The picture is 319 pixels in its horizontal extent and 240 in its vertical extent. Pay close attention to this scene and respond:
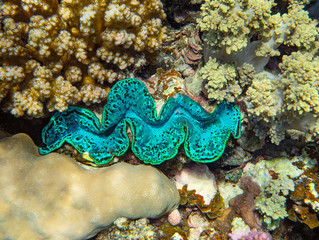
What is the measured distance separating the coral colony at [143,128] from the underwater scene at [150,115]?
0.01 m

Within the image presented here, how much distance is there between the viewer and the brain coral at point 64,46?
7.32 feet

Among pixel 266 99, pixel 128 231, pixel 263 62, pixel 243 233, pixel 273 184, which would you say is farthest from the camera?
pixel 243 233

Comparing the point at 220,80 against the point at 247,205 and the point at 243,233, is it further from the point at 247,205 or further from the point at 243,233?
the point at 243,233

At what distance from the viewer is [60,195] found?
97.6 inches

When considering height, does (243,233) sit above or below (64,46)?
below

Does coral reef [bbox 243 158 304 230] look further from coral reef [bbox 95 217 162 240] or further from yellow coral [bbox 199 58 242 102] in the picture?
coral reef [bbox 95 217 162 240]

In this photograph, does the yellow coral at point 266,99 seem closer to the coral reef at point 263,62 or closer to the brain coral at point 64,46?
the coral reef at point 263,62

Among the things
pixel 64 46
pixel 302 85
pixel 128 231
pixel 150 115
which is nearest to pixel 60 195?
pixel 128 231

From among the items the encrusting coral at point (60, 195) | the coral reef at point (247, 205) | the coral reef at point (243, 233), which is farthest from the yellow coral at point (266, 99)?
the coral reef at point (243, 233)

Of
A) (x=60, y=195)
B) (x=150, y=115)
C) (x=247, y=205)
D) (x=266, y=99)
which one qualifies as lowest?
(x=247, y=205)

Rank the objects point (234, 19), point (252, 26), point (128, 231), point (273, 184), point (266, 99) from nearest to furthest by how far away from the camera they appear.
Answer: point (234, 19) → point (252, 26) → point (266, 99) → point (128, 231) → point (273, 184)

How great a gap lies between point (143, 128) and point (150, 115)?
21 cm

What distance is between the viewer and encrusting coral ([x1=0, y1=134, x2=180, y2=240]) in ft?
7.91

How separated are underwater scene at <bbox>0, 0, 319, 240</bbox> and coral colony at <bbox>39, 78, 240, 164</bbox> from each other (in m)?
0.01
